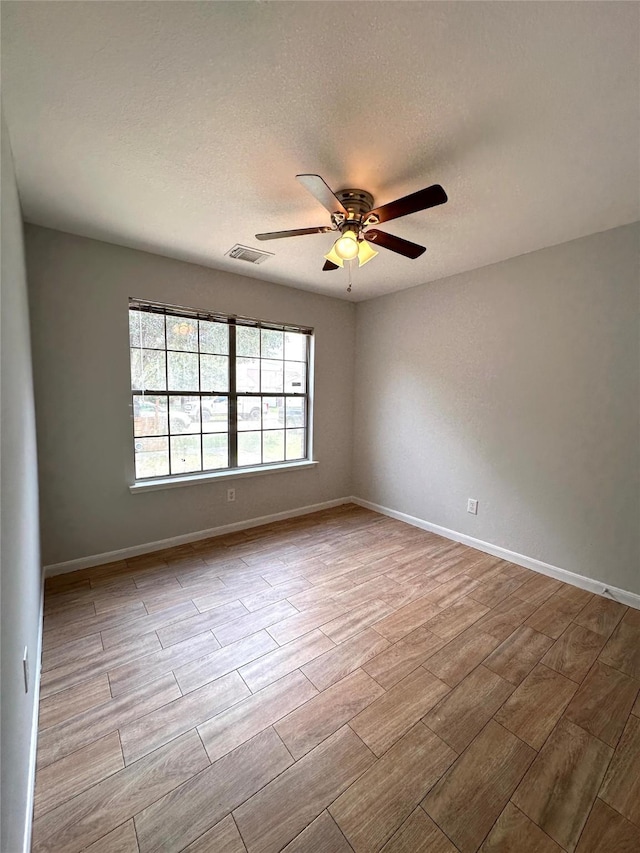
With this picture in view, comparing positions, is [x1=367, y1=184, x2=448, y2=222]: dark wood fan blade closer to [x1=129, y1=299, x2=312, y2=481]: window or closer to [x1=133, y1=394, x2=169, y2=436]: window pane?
[x1=129, y1=299, x2=312, y2=481]: window

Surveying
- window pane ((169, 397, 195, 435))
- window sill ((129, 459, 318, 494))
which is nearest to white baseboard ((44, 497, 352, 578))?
window sill ((129, 459, 318, 494))

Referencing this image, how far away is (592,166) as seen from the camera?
168 cm

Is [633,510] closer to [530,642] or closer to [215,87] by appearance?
[530,642]

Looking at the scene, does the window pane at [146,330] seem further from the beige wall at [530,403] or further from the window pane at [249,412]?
the beige wall at [530,403]

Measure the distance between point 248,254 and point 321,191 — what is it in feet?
4.66

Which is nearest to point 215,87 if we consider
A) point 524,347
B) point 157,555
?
point 524,347

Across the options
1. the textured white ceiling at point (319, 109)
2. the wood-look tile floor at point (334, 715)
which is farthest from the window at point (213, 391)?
the wood-look tile floor at point (334, 715)

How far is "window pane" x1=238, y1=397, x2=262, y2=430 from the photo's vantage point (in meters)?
3.48

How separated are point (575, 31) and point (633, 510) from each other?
252 cm

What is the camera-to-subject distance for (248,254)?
2.79 meters

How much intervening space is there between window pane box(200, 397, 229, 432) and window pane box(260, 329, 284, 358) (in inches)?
26.4

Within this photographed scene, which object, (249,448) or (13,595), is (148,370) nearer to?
(249,448)

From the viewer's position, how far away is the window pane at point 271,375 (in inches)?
142

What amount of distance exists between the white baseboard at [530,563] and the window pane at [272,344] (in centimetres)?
216
